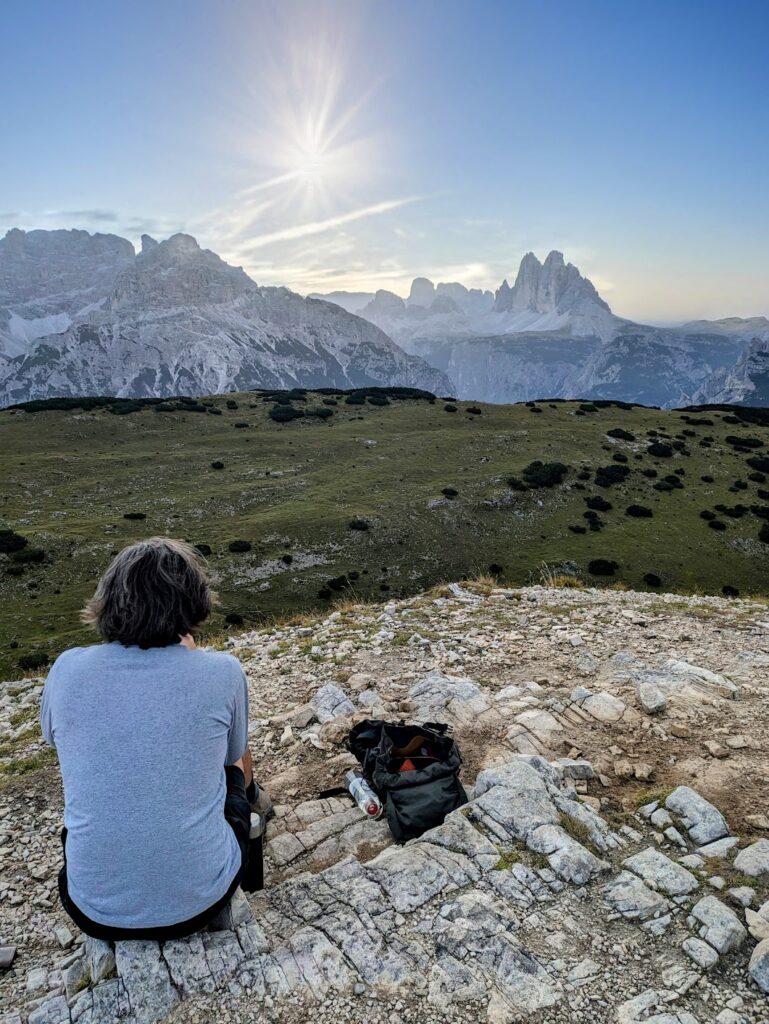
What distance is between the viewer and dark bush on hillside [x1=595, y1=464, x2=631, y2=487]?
2018 inches

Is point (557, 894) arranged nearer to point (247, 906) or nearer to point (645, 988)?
point (645, 988)

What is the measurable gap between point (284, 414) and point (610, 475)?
129ft

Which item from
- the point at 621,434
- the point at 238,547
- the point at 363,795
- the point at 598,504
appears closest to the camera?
the point at 363,795

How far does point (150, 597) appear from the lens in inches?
146

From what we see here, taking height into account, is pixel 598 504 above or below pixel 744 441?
below

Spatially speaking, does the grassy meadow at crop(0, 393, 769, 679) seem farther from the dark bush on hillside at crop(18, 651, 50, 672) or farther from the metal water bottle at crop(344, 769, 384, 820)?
the metal water bottle at crop(344, 769, 384, 820)

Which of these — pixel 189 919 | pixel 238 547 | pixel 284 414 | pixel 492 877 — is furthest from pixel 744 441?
pixel 189 919

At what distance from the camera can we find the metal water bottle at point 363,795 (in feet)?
20.1

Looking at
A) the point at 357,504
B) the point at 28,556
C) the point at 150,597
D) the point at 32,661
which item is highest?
the point at 150,597

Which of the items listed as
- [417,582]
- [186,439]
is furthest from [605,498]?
[186,439]

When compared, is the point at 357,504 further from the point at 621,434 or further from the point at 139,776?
the point at 139,776

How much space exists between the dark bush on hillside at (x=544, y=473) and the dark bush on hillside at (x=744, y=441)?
2620 centimetres

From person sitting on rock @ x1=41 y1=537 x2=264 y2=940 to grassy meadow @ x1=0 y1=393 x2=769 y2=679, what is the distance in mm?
22560

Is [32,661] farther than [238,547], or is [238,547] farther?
[238,547]
